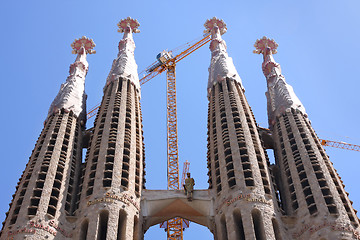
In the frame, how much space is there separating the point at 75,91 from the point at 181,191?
1664 cm

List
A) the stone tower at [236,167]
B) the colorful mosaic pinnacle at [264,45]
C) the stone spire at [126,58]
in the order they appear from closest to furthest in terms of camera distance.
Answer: the stone tower at [236,167]
the stone spire at [126,58]
the colorful mosaic pinnacle at [264,45]

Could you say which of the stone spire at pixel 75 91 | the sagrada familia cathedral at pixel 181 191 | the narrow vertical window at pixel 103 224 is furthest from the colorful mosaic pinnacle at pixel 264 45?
the narrow vertical window at pixel 103 224

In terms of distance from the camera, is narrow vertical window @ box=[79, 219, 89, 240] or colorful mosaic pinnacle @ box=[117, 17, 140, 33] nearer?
narrow vertical window @ box=[79, 219, 89, 240]

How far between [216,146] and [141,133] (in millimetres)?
6710

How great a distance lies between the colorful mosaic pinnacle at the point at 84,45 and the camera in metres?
73.9

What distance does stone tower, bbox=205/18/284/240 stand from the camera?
43.1m

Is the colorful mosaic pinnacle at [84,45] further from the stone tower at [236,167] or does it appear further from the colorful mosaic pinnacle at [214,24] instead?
the stone tower at [236,167]

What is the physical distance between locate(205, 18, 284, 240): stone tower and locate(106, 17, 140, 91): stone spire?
7654 millimetres

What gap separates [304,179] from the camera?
1853 inches

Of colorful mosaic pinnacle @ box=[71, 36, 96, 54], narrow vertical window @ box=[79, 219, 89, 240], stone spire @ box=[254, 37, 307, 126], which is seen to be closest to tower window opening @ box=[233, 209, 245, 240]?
narrow vertical window @ box=[79, 219, 89, 240]

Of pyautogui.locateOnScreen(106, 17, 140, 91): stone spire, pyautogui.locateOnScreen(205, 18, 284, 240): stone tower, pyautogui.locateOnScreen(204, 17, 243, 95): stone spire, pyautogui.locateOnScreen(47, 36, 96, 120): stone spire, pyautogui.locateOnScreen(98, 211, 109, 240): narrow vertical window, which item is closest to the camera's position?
pyautogui.locateOnScreen(98, 211, 109, 240): narrow vertical window

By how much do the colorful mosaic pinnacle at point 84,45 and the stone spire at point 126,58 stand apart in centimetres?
396

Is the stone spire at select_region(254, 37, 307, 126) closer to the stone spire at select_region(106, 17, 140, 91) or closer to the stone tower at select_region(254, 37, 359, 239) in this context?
the stone tower at select_region(254, 37, 359, 239)

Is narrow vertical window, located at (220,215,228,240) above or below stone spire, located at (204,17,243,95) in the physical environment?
below
